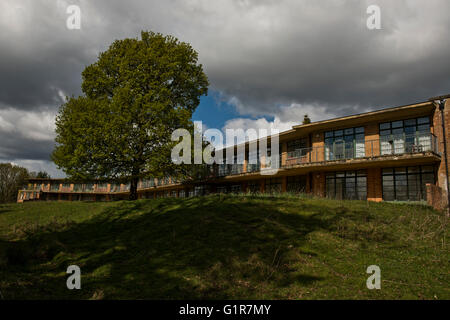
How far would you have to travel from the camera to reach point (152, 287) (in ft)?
23.6

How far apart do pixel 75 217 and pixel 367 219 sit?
1482 cm

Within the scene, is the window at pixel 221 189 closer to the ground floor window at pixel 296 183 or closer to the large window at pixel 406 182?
the ground floor window at pixel 296 183

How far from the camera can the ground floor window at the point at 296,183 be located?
27062 millimetres

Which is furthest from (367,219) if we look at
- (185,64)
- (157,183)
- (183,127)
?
(157,183)

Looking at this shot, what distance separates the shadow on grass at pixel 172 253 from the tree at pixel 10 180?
2292 inches

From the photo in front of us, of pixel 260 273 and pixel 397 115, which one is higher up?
pixel 397 115

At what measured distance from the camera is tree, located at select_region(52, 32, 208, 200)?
2005cm

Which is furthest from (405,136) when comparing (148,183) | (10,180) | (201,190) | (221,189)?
(10,180)

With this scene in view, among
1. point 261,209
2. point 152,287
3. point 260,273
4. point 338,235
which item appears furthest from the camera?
point 261,209

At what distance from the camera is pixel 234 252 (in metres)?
9.42

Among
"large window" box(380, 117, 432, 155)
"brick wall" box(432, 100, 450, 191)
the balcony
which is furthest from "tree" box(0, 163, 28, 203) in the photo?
"brick wall" box(432, 100, 450, 191)

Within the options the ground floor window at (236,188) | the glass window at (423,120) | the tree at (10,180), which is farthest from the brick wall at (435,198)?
Result: the tree at (10,180)
